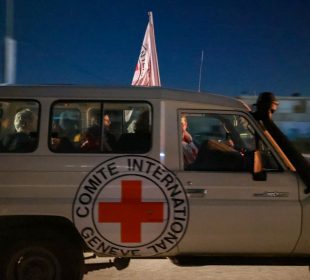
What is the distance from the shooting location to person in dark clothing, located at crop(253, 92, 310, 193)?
15.3 ft

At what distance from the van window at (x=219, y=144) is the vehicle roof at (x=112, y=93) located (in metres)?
0.13

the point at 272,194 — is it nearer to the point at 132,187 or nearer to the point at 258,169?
the point at 258,169

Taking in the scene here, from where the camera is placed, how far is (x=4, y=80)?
820 centimetres

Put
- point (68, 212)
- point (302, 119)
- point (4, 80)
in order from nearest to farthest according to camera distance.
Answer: point (68, 212), point (4, 80), point (302, 119)

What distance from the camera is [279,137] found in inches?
187

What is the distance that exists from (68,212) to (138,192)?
2.00 ft

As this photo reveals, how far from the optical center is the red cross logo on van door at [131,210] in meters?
4.58

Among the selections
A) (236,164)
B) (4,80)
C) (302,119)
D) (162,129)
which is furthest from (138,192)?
(302,119)

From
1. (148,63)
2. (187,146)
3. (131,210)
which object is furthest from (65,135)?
(148,63)

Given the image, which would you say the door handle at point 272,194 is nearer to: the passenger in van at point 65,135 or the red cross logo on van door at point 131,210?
the red cross logo on van door at point 131,210

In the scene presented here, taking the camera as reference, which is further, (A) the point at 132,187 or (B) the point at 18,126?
(B) the point at 18,126

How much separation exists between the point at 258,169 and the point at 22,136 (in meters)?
2.04

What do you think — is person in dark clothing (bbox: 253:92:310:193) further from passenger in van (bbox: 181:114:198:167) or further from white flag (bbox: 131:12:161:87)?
white flag (bbox: 131:12:161:87)

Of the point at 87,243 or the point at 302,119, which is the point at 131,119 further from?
the point at 302,119
